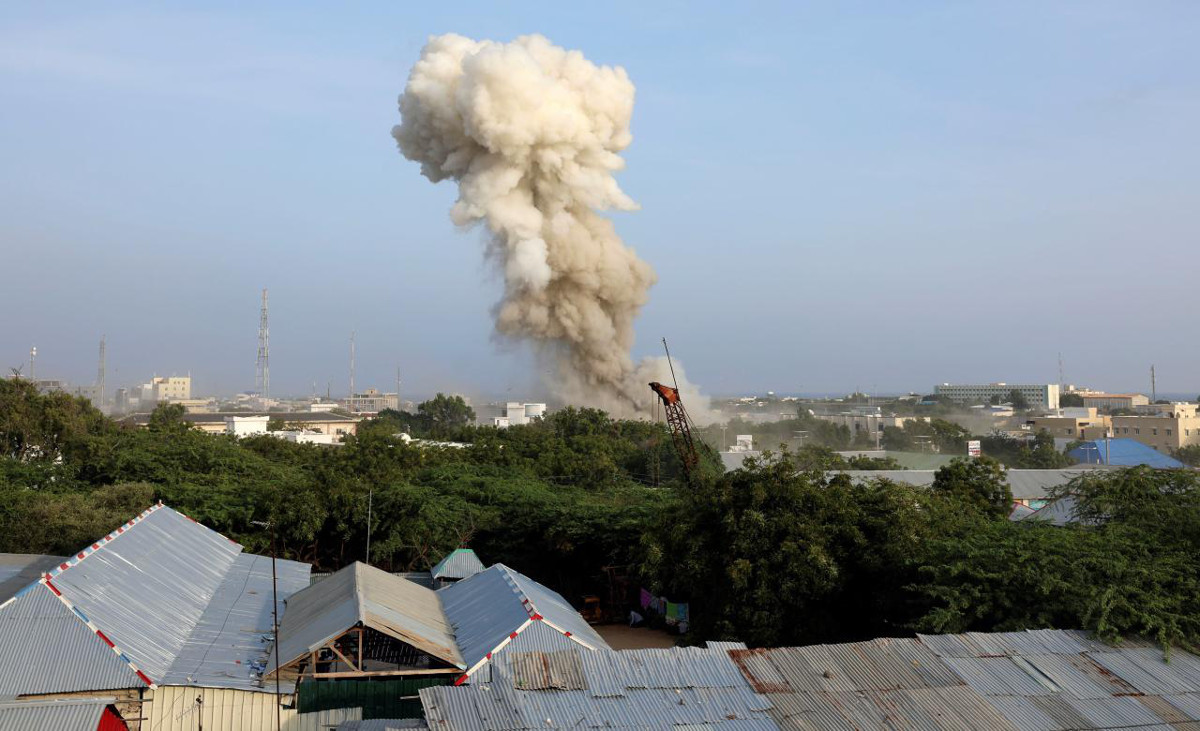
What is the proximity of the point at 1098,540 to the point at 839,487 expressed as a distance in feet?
12.7

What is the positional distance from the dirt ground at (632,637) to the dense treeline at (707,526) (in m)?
0.96

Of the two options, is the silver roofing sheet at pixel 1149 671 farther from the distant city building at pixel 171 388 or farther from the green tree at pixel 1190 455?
the distant city building at pixel 171 388

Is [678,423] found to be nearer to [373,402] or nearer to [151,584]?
[151,584]

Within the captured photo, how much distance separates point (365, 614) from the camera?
1161 cm

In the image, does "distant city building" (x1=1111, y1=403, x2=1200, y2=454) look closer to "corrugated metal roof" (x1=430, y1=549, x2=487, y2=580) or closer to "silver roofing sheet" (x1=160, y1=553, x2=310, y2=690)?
"corrugated metal roof" (x1=430, y1=549, x2=487, y2=580)

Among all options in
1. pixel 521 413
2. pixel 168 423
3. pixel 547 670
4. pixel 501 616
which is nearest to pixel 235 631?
pixel 501 616

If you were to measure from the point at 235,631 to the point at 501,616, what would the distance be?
358cm

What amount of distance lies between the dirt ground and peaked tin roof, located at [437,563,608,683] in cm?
228

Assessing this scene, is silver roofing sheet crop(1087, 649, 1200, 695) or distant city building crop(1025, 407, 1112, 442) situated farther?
distant city building crop(1025, 407, 1112, 442)

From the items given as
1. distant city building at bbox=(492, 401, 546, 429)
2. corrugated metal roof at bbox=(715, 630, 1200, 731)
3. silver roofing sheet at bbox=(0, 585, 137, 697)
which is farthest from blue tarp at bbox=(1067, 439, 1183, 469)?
silver roofing sheet at bbox=(0, 585, 137, 697)

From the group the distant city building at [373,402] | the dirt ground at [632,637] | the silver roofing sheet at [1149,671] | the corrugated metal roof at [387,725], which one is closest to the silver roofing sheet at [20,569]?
the corrugated metal roof at [387,725]

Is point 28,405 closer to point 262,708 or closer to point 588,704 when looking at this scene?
point 262,708

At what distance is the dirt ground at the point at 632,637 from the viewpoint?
17062 millimetres

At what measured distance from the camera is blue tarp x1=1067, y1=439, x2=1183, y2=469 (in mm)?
44594
